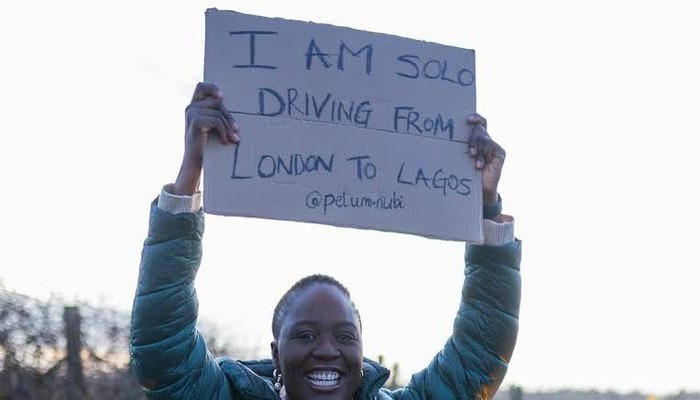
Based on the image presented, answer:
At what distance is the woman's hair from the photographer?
518cm

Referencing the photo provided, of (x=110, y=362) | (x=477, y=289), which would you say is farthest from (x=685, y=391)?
(x=477, y=289)

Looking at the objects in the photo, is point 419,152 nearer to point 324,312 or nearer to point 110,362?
point 324,312

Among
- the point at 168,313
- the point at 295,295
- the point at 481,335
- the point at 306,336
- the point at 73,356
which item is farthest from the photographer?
the point at 73,356

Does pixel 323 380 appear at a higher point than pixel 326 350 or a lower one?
lower

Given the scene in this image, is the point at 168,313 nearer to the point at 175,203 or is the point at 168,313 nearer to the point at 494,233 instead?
the point at 175,203

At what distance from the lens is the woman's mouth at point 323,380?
4945mm

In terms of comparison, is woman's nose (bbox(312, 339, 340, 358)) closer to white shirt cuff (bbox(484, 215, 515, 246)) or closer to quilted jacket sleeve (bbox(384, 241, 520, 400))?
quilted jacket sleeve (bbox(384, 241, 520, 400))

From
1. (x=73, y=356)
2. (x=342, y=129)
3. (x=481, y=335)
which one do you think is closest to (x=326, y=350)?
(x=481, y=335)

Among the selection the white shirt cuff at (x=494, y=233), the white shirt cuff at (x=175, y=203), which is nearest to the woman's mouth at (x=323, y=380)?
the white shirt cuff at (x=175, y=203)

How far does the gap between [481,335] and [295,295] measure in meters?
0.71

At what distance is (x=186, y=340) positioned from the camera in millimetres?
4918

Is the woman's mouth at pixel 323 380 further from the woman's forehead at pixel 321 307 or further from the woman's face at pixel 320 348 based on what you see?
the woman's forehead at pixel 321 307

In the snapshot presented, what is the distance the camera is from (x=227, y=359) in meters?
5.22

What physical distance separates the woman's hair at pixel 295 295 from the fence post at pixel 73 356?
13.5 ft
